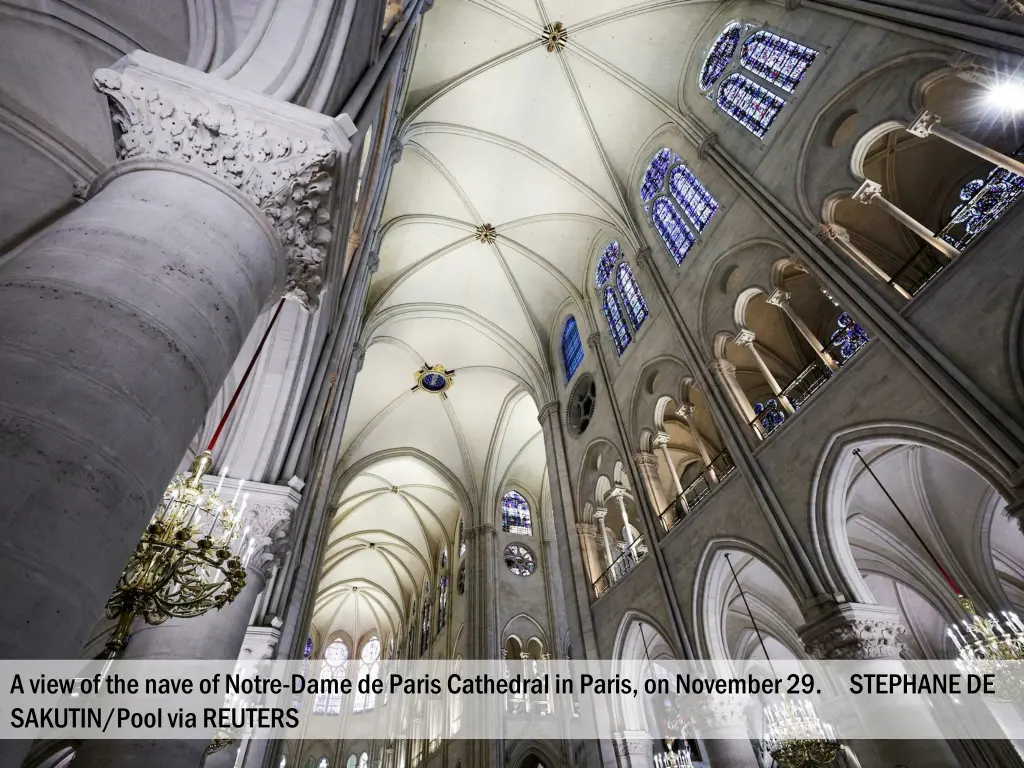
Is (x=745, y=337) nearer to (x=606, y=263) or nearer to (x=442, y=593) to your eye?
(x=606, y=263)

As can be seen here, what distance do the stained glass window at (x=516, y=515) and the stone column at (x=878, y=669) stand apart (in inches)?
577

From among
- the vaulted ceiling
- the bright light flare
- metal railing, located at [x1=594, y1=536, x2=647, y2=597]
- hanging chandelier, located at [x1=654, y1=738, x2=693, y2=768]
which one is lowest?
hanging chandelier, located at [x1=654, y1=738, x2=693, y2=768]

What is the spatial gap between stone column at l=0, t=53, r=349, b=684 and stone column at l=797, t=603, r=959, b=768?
22.0ft

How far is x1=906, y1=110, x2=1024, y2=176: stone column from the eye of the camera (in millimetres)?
5992

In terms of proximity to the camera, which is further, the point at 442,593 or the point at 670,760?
the point at 442,593

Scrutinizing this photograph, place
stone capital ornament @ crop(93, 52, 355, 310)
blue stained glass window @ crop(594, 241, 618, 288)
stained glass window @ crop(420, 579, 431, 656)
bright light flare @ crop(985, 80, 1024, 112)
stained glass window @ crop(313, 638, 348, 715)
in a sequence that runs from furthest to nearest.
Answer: stained glass window @ crop(313, 638, 348, 715) → stained glass window @ crop(420, 579, 431, 656) → blue stained glass window @ crop(594, 241, 618, 288) → bright light flare @ crop(985, 80, 1024, 112) → stone capital ornament @ crop(93, 52, 355, 310)

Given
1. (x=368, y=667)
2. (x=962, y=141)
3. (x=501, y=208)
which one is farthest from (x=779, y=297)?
(x=368, y=667)

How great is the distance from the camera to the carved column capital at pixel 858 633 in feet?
20.3

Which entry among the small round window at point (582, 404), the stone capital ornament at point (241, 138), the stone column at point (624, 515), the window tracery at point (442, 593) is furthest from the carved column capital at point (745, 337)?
the window tracery at point (442, 593)

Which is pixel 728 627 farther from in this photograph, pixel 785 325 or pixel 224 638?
pixel 224 638

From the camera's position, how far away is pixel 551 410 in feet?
53.9

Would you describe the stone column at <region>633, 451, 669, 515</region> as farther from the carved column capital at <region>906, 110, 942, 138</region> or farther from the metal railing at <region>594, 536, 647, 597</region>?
the carved column capital at <region>906, 110, 942, 138</region>

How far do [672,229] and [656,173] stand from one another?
1.93 m

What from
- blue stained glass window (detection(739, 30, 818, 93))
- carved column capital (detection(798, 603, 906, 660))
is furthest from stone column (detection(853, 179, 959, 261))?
carved column capital (detection(798, 603, 906, 660))
